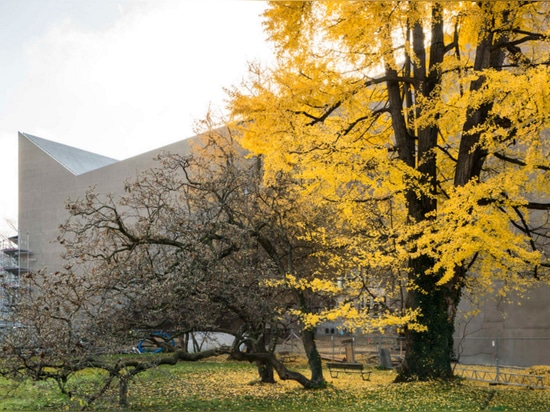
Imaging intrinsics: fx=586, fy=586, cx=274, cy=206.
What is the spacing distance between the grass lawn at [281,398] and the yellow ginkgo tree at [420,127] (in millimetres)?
1248

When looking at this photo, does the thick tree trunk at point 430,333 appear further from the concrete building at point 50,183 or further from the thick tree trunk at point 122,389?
the concrete building at point 50,183

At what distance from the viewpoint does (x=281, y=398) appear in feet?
35.6

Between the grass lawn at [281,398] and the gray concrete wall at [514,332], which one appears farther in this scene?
the gray concrete wall at [514,332]

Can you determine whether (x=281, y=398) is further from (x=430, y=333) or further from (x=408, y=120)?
(x=408, y=120)

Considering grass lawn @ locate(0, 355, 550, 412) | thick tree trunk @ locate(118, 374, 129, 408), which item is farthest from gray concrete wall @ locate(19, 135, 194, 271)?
thick tree trunk @ locate(118, 374, 129, 408)

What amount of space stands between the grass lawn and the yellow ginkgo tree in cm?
125

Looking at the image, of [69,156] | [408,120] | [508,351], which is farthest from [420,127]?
[69,156]

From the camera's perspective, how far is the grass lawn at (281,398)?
29.2 ft

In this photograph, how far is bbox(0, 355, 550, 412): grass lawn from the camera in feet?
29.2

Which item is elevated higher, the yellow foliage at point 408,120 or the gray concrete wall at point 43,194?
the gray concrete wall at point 43,194

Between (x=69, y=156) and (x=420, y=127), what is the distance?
33.1 meters

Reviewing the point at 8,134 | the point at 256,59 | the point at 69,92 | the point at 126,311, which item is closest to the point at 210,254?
the point at 126,311

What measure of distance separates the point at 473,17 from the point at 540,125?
2.16 meters

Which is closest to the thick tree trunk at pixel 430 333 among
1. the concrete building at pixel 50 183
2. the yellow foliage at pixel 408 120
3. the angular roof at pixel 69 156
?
the yellow foliage at pixel 408 120
